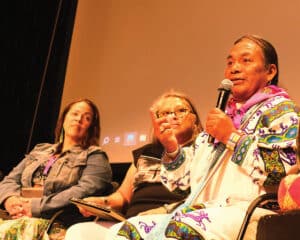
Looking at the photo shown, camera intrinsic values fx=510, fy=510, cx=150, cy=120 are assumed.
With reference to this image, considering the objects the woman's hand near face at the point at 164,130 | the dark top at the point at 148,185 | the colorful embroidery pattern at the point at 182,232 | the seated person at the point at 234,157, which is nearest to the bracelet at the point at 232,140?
the seated person at the point at 234,157

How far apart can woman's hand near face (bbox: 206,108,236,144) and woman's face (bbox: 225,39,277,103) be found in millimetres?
256

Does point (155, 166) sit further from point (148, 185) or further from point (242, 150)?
point (242, 150)

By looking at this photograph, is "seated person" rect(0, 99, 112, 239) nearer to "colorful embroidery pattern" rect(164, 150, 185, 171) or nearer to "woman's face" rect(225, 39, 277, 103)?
"colorful embroidery pattern" rect(164, 150, 185, 171)

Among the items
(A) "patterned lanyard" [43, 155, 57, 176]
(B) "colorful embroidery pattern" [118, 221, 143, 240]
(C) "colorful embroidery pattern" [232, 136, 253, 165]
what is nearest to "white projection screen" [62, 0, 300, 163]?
(A) "patterned lanyard" [43, 155, 57, 176]

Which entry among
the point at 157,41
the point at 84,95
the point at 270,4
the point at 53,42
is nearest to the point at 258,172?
the point at 270,4

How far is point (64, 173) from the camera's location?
277cm

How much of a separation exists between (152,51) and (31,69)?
4.46 ft

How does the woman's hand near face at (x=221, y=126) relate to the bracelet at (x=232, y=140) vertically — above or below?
above

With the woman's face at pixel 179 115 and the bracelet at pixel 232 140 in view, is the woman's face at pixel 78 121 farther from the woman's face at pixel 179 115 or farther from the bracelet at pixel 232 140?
the bracelet at pixel 232 140

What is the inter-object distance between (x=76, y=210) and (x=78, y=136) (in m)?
0.52

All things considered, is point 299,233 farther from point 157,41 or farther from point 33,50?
point 33,50

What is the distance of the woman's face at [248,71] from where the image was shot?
6.53 feet

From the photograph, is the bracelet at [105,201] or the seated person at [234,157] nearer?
the seated person at [234,157]

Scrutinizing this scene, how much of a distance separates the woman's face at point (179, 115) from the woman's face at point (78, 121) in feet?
2.01
